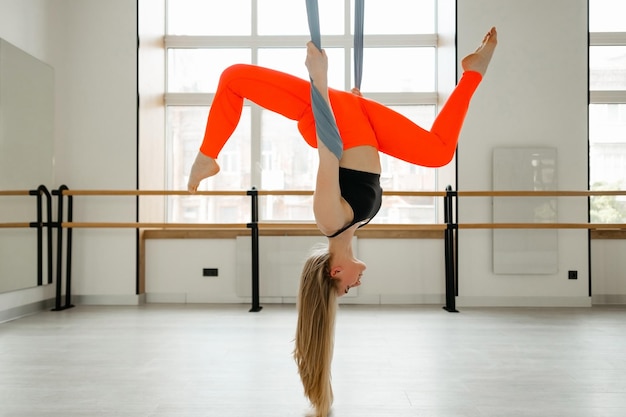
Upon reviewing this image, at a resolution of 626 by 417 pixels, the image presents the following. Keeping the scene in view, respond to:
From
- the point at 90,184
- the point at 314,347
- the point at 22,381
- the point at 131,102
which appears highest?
the point at 131,102

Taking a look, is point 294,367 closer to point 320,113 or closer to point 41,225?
point 320,113

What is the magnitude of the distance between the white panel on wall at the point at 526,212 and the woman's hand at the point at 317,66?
344 centimetres

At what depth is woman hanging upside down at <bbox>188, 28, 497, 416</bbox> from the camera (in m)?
1.98

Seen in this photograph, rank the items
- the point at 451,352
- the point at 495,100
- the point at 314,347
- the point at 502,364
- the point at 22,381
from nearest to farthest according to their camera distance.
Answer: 1. the point at 314,347
2. the point at 22,381
3. the point at 502,364
4. the point at 451,352
5. the point at 495,100

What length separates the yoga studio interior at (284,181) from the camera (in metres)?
4.17

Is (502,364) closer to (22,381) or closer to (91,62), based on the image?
(22,381)

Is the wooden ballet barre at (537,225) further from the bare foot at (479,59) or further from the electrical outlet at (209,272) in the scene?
the bare foot at (479,59)

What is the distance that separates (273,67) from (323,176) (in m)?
3.86

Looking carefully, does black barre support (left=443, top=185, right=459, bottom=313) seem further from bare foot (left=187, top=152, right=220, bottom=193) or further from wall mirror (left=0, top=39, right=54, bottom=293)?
wall mirror (left=0, top=39, right=54, bottom=293)


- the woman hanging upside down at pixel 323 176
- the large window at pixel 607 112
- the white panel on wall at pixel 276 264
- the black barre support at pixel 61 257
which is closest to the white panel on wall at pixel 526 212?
the large window at pixel 607 112

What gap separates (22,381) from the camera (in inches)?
99.1

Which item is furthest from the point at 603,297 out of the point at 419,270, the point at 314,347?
the point at 314,347

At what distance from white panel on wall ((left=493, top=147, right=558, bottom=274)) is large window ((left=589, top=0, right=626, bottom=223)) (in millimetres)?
692

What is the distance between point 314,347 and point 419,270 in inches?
123
